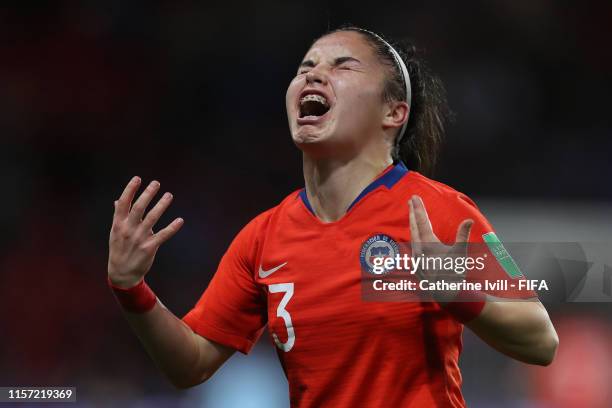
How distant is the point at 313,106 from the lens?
8.31 feet

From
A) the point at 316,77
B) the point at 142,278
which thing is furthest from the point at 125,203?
the point at 316,77

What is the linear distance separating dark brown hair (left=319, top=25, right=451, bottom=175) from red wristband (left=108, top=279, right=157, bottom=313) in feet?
2.88

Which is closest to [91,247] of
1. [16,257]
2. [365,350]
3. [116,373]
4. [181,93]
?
[16,257]

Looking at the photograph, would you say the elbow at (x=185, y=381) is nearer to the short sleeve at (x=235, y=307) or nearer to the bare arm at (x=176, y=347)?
the bare arm at (x=176, y=347)

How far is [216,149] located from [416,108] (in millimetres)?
3226

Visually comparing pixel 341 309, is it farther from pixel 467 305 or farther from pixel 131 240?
pixel 131 240

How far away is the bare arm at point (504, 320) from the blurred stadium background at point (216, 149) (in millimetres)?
2482

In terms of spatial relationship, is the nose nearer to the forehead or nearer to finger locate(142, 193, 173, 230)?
the forehead

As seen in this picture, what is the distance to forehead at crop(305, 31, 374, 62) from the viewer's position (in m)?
2.48

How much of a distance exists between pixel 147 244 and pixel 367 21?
170 inches

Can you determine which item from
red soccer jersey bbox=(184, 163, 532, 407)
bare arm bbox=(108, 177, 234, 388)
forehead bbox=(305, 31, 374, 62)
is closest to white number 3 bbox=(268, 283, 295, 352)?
red soccer jersey bbox=(184, 163, 532, 407)

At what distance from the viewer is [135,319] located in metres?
2.24

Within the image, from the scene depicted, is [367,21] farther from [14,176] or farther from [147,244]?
[147,244]

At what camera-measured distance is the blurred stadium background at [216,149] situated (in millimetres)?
4664
